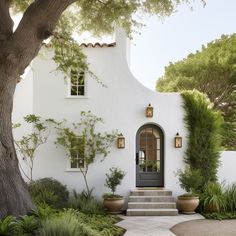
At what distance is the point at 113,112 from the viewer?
15609mm

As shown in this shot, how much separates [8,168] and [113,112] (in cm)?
644

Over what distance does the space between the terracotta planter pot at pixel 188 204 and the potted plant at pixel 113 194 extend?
2.08m

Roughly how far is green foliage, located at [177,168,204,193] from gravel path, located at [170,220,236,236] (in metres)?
1.92

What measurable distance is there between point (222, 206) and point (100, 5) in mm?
7911

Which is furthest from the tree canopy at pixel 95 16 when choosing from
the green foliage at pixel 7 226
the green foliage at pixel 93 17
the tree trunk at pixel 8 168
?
the green foliage at pixel 7 226

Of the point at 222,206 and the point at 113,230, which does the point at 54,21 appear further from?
the point at 222,206

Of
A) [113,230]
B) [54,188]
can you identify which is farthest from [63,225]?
[54,188]

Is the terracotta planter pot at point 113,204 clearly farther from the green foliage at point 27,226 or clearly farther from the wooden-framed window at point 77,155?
the green foliage at point 27,226

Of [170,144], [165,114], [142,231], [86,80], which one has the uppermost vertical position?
[86,80]

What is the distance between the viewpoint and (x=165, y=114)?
15648 millimetres

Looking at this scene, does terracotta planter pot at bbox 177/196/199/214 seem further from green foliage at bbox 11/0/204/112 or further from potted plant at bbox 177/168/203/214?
green foliage at bbox 11/0/204/112

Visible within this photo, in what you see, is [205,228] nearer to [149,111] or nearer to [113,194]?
[113,194]

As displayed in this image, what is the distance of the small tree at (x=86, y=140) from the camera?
15102mm

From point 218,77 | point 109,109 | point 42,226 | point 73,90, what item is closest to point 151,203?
point 109,109
